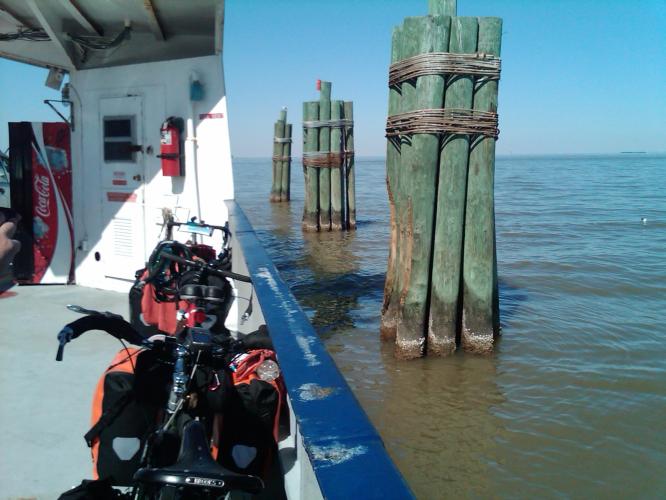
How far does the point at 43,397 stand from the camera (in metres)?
3.66

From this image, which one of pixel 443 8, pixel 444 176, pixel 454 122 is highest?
pixel 443 8

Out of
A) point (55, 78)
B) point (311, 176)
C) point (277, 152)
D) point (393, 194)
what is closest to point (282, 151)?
point (277, 152)

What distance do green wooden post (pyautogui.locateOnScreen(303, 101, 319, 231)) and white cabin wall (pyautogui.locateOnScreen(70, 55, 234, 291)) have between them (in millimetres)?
7495

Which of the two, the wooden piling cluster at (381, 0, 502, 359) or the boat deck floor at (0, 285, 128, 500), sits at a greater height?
the wooden piling cluster at (381, 0, 502, 359)

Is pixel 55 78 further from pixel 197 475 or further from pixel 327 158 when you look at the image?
pixel 327 158

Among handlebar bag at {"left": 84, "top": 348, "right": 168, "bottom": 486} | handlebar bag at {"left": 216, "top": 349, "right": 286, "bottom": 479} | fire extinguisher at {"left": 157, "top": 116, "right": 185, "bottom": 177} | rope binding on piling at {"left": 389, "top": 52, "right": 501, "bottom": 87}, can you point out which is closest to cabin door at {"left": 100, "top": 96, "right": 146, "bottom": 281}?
fire extinguisher at {"left": 157, "top": 116, "right": 185, "bottom": 177}

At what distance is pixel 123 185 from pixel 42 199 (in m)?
0.99

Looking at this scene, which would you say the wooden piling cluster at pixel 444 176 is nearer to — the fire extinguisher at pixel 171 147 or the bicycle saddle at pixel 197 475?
the fire extinguisher at pixel 171 147

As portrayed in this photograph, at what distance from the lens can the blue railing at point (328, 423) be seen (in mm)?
1226

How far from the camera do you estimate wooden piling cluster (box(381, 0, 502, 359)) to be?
487 cm

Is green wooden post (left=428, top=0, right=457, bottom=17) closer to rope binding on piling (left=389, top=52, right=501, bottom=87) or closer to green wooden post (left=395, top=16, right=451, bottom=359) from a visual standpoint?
green wooden post (left=395, top=16, right=451, bottom=359)

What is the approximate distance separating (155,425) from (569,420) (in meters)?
3.57

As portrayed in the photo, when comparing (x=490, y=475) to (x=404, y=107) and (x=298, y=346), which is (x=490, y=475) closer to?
(x=298, y=346)

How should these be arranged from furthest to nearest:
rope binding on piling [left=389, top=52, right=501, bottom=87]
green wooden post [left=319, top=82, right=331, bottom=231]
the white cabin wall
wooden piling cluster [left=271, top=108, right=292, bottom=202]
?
1. wooden piling cluster [left=271, top=108, right=292, bottom=202]
2. green wooden post [left=319, top=82, right=331, bottom=231]
3. the white cabin wall
4. rope binding on piling [left=389, top=52, right=501, bottom=87]
